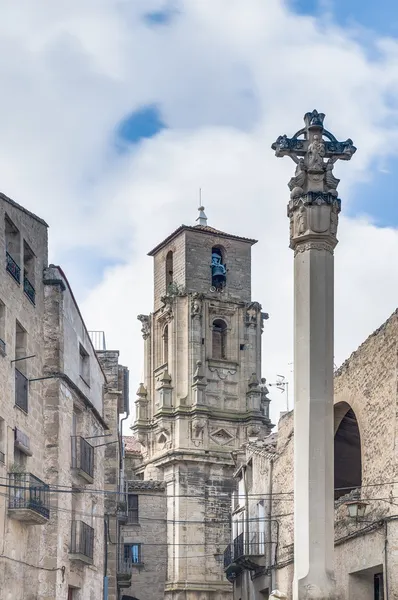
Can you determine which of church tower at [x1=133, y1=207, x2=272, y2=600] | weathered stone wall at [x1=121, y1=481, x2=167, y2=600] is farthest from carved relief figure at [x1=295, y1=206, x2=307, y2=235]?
weathered stone wall at [x1=121, y1=481, x2=167, y2=600]

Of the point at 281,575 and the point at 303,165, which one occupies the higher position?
the point at 303,165

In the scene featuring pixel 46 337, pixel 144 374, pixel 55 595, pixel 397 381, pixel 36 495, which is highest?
pixel 144 374

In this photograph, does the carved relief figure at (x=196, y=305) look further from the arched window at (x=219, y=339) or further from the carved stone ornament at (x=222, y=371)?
the carved stone ornament at (x=222, y=371)

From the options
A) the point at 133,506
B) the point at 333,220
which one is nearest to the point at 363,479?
the point at 333,220

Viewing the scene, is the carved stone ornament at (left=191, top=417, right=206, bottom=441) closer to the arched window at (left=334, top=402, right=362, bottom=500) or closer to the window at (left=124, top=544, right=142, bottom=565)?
the window at (left=124, top=544, right=142, bottom=565)

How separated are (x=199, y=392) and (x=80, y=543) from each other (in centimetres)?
2696

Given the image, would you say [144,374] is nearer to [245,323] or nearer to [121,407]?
[245,323]

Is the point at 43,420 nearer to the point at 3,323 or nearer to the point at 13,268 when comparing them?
the point at 3,323

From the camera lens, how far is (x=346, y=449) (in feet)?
89.4

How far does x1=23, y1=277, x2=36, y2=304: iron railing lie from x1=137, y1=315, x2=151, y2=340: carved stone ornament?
104 feet

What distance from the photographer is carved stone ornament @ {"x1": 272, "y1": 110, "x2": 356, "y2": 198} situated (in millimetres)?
16938

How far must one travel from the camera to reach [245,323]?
56.2 m

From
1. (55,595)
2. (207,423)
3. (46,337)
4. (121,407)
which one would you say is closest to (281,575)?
(55,595)

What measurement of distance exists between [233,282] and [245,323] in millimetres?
2430
